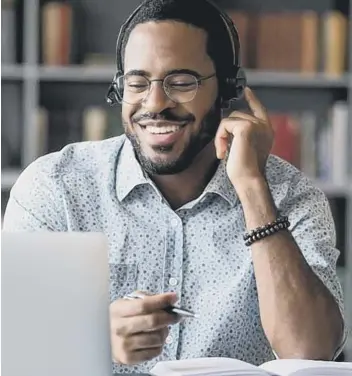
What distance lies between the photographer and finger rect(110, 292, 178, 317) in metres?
1.43

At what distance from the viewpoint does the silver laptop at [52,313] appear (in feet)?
3.32

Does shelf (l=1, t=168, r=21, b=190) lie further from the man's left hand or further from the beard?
the man's left hand

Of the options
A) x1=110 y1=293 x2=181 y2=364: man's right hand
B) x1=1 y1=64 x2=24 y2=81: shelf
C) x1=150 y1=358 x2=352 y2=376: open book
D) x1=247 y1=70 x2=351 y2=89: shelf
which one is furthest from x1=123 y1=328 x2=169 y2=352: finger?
x1=1 y1=64 x2=24 y2=81: shelf

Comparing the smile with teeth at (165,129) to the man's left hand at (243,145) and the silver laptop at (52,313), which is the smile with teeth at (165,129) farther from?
the silver laptop at (52,313)

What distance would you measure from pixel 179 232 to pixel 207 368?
0.38 m

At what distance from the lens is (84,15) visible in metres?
1.82

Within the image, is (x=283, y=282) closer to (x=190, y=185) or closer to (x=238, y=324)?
(x=238, y=324)

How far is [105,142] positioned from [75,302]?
0.60 m

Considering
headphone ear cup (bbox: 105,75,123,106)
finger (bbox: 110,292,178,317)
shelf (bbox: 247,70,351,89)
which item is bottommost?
finger (bbox: 110,292,178,317)

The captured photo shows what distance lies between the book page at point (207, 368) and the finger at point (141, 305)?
135 millimetres

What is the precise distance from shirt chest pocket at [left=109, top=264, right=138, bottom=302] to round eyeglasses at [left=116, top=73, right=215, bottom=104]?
0.93 feet

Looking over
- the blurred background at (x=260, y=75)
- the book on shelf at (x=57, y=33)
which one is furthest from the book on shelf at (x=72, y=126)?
the book on shelf at (x=57, y=33)

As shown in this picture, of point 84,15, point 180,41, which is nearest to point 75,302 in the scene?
point 180,41

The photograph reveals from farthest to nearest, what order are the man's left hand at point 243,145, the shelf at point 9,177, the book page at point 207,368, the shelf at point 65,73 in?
the shelf at point 65,73
the shelf at point 9,177
the man's left hand at point 243,145
the book page at point 207,368
